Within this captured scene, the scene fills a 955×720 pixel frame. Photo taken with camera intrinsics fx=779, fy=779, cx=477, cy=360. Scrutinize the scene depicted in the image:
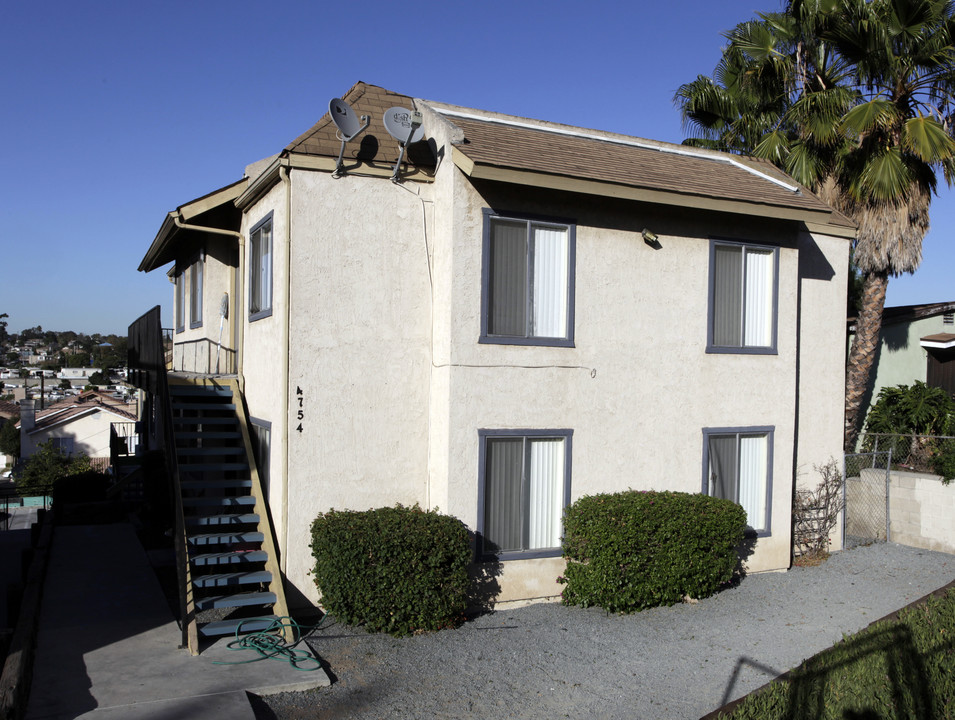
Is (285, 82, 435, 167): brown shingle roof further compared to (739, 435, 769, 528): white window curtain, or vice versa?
(739, 435, 769, 528): white window curtain

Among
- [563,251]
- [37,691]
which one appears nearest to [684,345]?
[563,251]

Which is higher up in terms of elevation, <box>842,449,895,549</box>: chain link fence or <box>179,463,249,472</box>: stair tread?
<box>179,463,249,472</box>: stair tread

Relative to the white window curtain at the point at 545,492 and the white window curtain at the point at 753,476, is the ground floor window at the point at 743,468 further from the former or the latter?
the white window curtain at the point at 545,492

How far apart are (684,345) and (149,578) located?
8.08 m

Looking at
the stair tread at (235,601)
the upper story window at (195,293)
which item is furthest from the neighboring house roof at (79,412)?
the stair tread at (235,601)

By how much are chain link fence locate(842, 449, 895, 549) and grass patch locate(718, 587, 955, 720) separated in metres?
7.07

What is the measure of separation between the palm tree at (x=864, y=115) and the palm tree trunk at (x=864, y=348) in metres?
0.02

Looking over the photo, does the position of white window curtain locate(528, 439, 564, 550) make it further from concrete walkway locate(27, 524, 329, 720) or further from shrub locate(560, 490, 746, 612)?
concrete walkway locate(27, 524, 329, 720)

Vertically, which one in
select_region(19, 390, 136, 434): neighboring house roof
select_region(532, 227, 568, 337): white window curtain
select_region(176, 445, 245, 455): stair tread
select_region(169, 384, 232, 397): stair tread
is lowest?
select_region(19, 390, 136, 434): neighboring house roof

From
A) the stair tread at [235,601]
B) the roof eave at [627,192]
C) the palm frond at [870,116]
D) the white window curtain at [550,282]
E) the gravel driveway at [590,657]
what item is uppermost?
the palm frond at [870,116]

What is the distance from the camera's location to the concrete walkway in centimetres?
641

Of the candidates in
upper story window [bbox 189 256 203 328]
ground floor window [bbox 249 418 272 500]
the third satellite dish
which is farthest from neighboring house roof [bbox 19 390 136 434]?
the third satellite dish

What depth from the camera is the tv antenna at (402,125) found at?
31.2 ft

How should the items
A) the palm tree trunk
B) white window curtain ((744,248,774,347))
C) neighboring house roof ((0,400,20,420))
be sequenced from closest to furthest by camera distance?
1. white window curtain ((744,248,774,347))
2. the palm tree trunk
3. neighboring house roof ((0,400,20,420))
